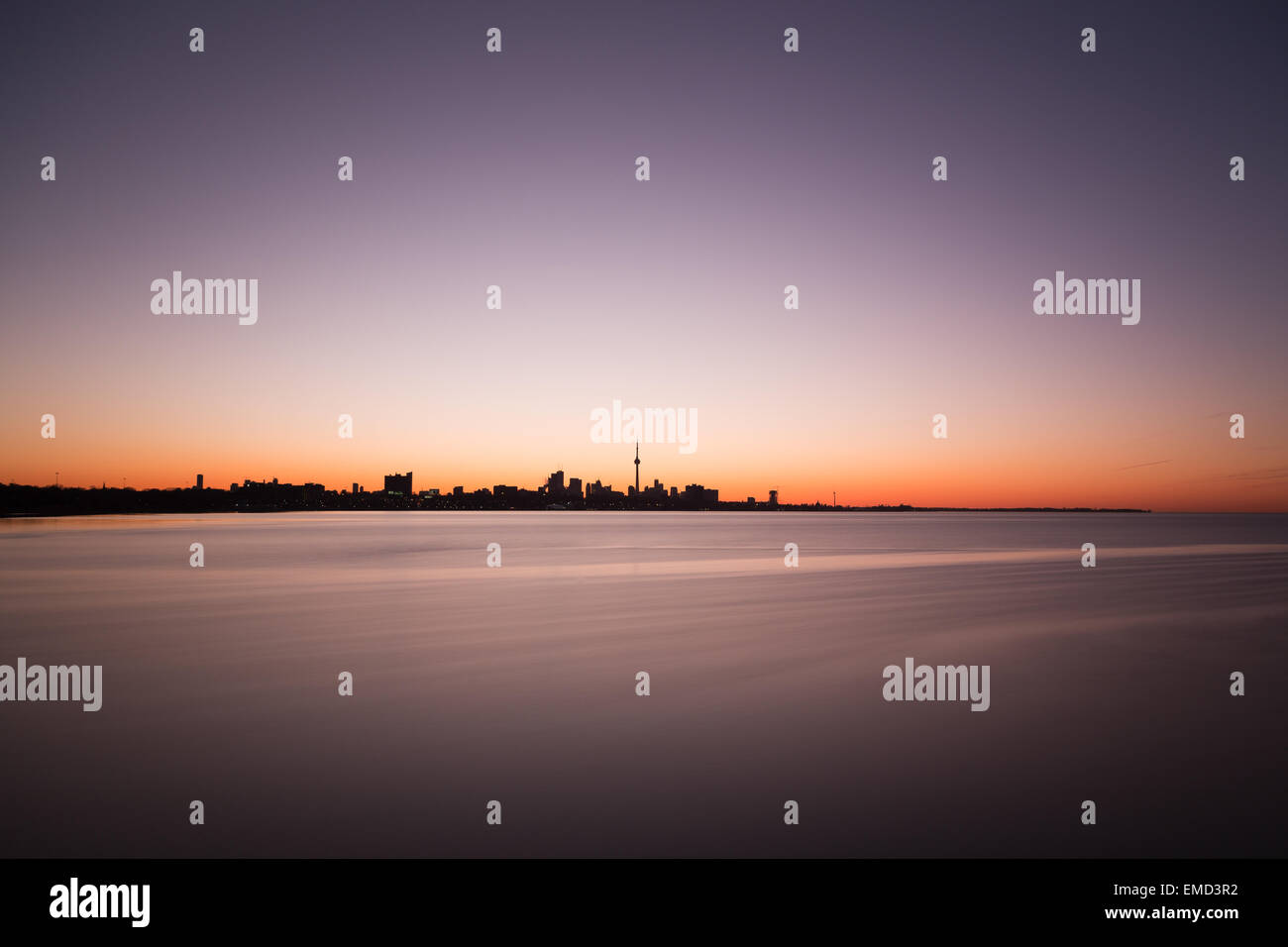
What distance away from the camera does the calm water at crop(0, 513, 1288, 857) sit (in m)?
6.98

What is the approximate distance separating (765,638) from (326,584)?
18.6 m

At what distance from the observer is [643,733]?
9523mm

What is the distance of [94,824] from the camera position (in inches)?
280

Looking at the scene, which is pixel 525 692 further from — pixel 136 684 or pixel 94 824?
pixel 136 684

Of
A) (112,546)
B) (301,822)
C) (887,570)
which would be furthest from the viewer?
(112,546)

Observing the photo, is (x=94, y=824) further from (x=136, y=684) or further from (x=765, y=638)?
(x=765, y=638)

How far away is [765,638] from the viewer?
614 inches

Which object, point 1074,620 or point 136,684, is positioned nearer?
point 136,684

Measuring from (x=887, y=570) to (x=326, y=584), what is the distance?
80.3 ft

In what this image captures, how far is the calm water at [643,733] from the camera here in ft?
22.9
